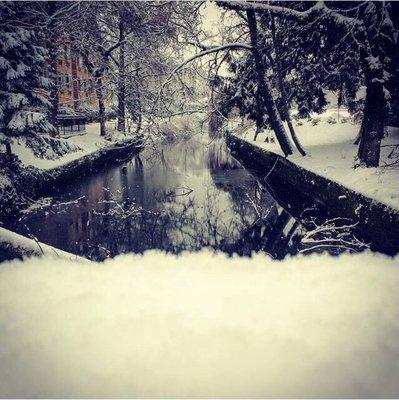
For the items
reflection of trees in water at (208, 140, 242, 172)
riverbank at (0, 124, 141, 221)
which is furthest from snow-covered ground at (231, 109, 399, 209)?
riverbank at (0, 124, 141, 221)

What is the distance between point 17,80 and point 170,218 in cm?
752

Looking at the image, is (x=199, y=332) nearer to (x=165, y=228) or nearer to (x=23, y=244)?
(x=23, y=244)

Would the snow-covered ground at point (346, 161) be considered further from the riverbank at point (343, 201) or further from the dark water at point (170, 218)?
the dark water at point (170, 218)

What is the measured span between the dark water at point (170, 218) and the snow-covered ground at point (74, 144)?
4.82 ft

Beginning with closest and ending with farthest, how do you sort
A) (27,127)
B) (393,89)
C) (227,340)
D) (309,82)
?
(227,340) < (393,89) < (27,127) < (309,82)

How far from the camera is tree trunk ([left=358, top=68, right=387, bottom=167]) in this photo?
9734 millimetres

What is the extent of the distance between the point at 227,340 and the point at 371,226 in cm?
639

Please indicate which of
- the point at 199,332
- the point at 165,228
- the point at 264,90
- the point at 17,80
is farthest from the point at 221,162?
the point at 199,332

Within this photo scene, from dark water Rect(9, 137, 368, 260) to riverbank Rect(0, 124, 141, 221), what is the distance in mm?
650

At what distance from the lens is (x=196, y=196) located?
48.0 ft

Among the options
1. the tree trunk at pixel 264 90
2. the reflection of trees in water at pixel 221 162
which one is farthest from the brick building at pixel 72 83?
the tree trunk at pixel 264 90

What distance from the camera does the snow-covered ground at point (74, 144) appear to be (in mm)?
14695

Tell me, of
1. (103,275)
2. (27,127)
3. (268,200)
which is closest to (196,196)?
(268,200)

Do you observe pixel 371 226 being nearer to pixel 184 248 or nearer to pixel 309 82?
pixel 184 248
